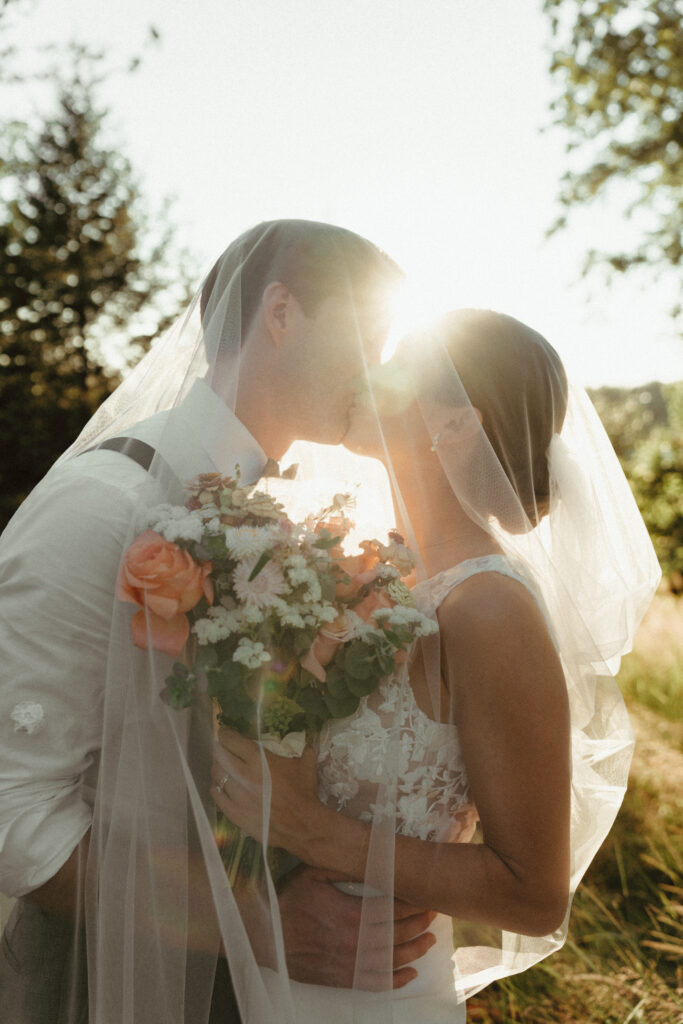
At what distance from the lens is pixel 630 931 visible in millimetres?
4336

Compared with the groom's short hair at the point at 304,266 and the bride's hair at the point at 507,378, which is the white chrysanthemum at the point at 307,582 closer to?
the bride's hair at the point at 507,378

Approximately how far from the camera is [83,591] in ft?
6.28

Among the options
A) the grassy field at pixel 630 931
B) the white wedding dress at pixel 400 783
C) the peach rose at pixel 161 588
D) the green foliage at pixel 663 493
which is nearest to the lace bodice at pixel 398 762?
the white wedding dress at pixel 400 783

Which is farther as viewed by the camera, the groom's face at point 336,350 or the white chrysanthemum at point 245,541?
the groom's face at point 336,350

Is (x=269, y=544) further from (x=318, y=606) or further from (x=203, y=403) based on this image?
(x=203, y=403)

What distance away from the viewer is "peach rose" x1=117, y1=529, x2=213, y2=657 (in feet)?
5.61

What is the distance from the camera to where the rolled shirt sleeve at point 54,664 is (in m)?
1.80

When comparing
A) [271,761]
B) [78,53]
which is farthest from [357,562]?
[78,53]

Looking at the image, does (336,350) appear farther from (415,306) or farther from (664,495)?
(664,495)

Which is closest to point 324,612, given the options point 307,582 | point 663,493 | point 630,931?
point 307,582

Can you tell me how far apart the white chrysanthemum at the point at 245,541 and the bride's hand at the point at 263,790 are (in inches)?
16.8

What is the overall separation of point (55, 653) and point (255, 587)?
0.50 m

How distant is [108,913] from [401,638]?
0.88 m

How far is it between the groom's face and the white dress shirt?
0.65m
